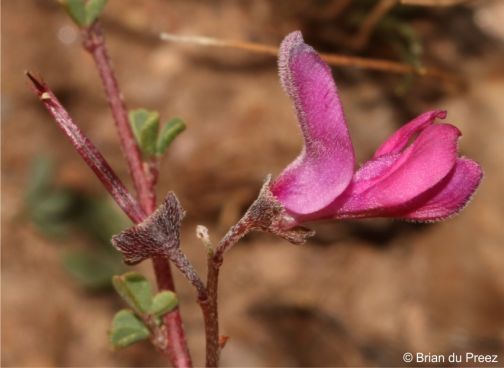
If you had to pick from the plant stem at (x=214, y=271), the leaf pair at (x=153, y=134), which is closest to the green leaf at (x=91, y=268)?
the leaf pair at (x=153, y=134)

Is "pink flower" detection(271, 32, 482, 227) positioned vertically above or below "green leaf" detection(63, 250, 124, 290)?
below

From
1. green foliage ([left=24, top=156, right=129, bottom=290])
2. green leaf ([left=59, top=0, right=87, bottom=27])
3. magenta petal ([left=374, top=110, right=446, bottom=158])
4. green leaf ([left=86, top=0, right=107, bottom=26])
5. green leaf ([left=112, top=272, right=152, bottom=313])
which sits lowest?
green leaf ([left=112, top=272, right=152, bottom=313])

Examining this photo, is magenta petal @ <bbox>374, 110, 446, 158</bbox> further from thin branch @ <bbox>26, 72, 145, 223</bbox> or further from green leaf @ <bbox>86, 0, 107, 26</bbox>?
green leaf @ <bbox>86, 0, 107, 26</bbox>

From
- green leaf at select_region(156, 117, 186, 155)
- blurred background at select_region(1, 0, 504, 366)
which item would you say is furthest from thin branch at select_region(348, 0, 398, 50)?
green leaf at select_region(156, 117, 186, 155)

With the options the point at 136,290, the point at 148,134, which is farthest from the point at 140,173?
the point at 136,290

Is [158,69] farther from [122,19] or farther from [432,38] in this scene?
[432,38]

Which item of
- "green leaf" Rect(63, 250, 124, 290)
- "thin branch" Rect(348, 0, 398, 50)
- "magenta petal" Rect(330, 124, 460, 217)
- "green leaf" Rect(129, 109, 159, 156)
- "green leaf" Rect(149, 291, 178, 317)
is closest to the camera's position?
"magenta petal" Rect(330, 124, 460, 217)

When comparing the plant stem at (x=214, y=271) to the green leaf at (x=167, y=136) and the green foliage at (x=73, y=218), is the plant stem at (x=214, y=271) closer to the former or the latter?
the green leaf at (x=167, y=136)
